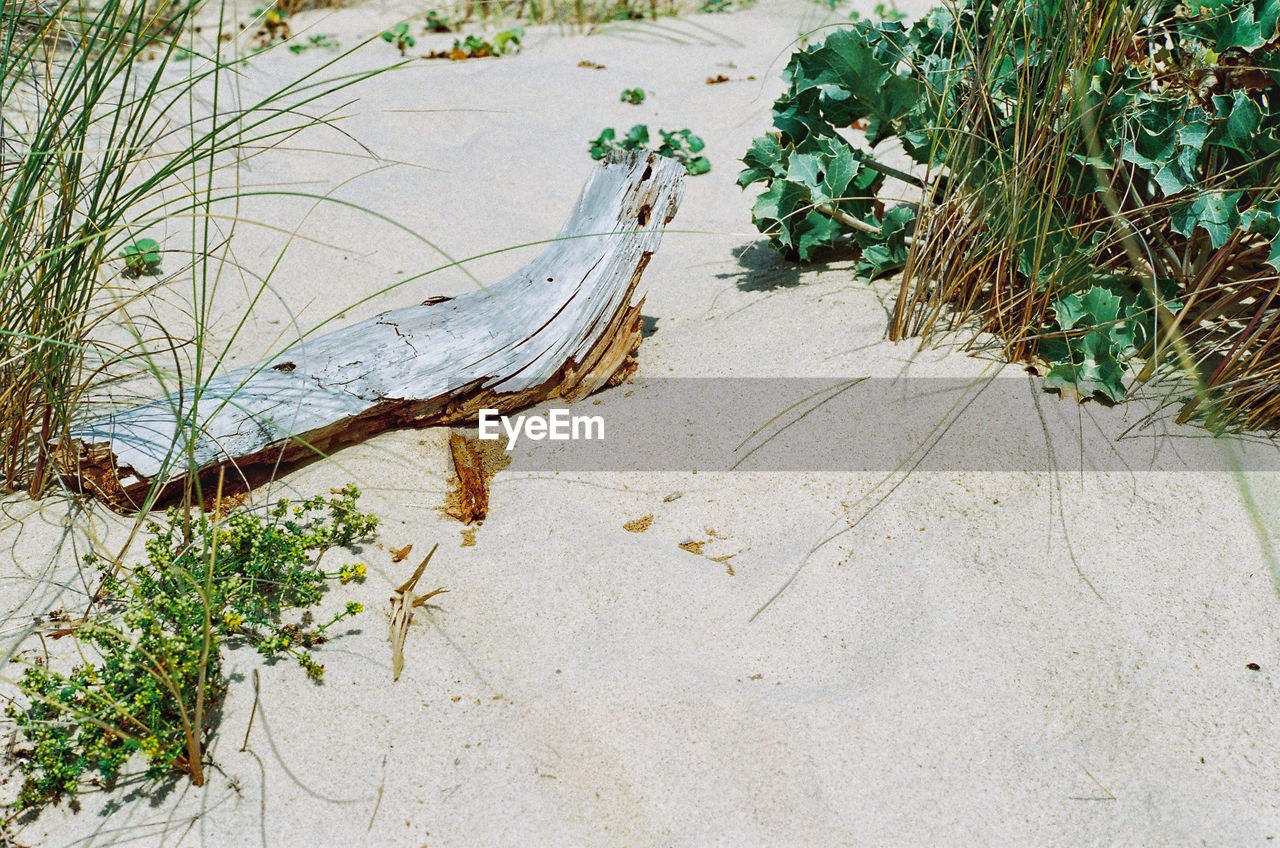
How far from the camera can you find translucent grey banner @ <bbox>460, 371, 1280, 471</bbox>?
229 centimetres

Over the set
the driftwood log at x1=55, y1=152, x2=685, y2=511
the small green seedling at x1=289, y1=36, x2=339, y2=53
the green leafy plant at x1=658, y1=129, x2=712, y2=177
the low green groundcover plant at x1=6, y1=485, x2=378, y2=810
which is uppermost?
the small green seedling at x1=289, y1=36, x2=339, y2=53

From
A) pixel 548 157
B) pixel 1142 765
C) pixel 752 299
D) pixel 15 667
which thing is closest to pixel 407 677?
pixel 15 667

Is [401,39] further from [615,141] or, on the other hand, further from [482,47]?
[615,141]

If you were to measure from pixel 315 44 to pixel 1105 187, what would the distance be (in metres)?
4.10

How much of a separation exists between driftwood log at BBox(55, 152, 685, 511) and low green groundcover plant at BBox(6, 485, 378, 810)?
0.60 feet

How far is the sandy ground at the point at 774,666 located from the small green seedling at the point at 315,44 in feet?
10.2

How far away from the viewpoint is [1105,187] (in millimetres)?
2414

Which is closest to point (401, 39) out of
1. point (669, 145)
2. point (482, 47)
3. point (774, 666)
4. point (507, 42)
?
point (482, 47)

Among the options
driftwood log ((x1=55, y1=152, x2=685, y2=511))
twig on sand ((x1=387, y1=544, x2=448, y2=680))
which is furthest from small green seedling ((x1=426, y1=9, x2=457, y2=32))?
twig on sand ((x1=387, y1=544, x2=448, y2=680))

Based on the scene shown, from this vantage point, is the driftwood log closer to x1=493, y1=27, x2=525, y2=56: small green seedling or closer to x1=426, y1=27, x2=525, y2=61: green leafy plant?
x1=426, y1=27, x2=525, y2=61: green leafy plant

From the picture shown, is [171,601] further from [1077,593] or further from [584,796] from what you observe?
[1077,593]

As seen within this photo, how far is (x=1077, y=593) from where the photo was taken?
80.4 inches

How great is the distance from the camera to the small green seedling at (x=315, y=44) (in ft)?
15.8

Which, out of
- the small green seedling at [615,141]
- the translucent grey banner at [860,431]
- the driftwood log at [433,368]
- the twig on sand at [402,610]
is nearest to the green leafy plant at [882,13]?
the small green seedling at [615,141]
